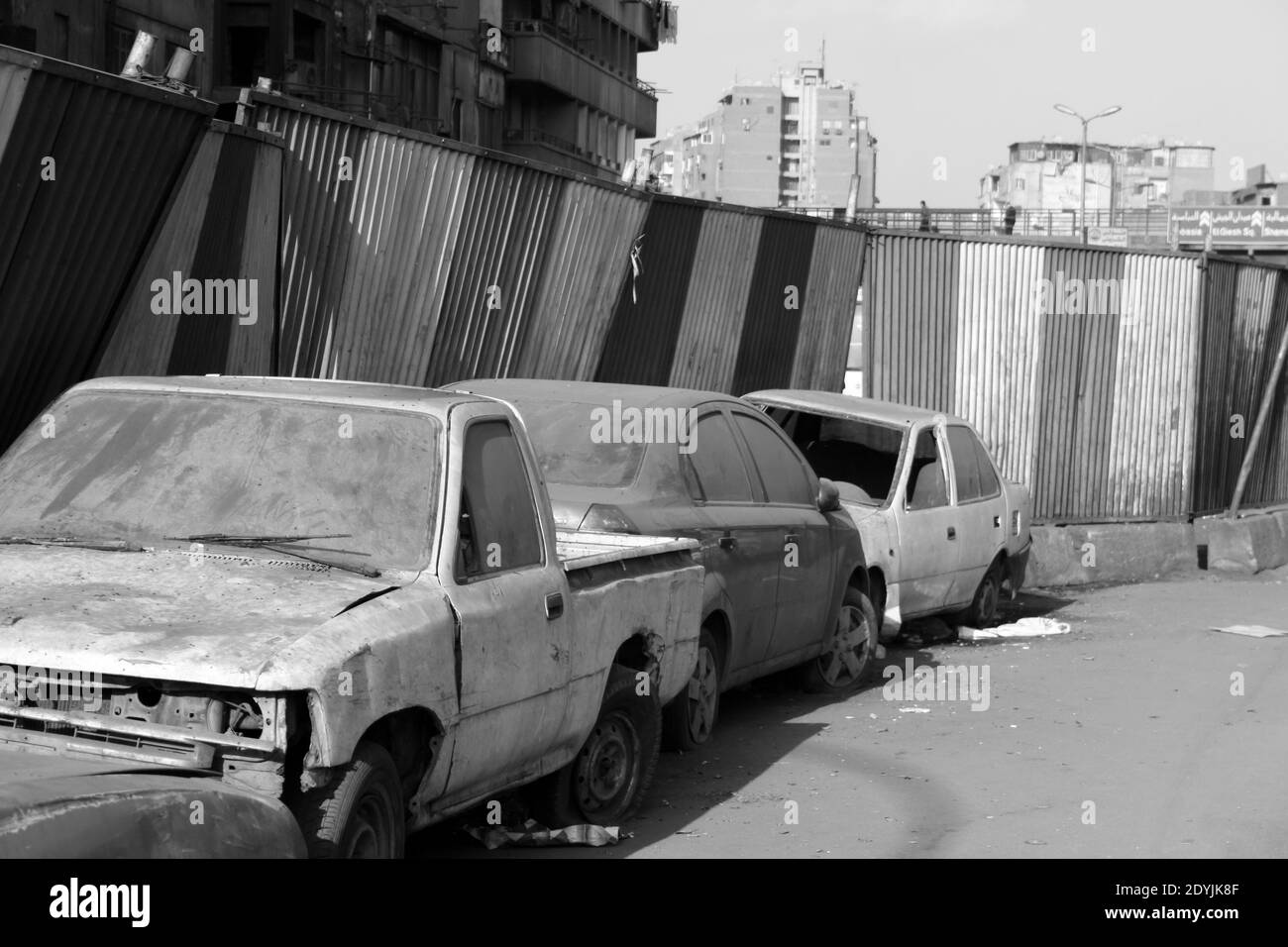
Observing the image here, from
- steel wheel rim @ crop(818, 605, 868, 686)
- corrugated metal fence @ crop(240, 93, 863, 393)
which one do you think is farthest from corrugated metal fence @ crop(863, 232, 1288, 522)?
steel wheel rim @ crop(818, 605, 868, 686)

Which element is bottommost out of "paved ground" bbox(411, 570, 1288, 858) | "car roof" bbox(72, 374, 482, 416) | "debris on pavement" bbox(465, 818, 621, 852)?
"paved ground" bbox(411, 570, 1288, 858)

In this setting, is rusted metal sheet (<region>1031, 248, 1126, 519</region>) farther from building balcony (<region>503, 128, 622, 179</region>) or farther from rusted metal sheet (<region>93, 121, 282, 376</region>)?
building balcony (<region>503, 128, 622, 179</region>)

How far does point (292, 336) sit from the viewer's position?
10.0 metres

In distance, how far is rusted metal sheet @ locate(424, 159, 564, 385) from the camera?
37.7 ft

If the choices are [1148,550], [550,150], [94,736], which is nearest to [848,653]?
[94,736]

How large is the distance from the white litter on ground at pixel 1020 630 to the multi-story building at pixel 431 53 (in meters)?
11.5

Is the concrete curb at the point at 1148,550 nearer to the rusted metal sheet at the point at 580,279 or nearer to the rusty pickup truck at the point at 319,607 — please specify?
the rusted metal sheet at the point at 580,279

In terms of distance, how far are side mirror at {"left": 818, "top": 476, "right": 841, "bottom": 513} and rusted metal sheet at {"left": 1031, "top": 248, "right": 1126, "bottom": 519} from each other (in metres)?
8.01

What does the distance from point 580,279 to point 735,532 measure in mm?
4861

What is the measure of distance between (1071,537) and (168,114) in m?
11.0

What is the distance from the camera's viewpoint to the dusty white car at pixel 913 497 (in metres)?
11.4
